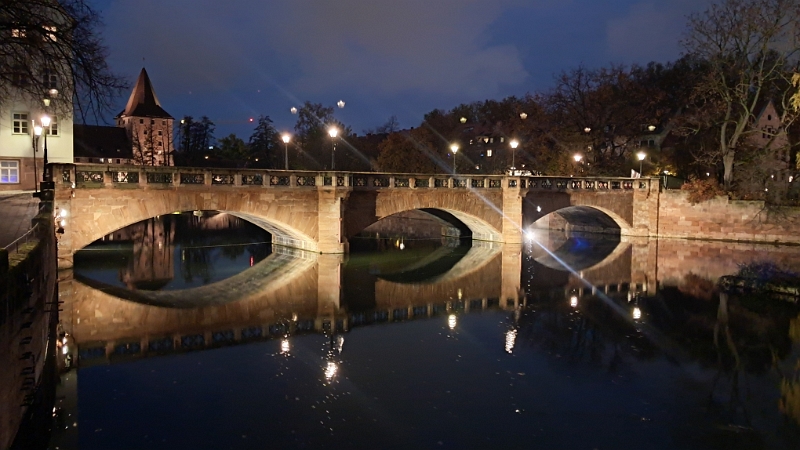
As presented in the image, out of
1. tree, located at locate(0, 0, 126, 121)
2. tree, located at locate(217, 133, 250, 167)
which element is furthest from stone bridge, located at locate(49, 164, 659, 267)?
tree, located at locate(217, 133, 250, 167)

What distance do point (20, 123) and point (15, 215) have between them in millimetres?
19526

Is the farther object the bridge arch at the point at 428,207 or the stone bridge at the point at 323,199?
the bridge arch at the point at 428,207

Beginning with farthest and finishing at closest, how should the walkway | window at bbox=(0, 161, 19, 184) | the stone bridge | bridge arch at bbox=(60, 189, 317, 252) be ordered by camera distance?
window at bbox=(0, 161, 19, 184) < the stone bridge < bridge arch at bbox=(60, 189, 317, 252) < the walkway

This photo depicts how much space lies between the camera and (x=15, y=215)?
18.4 metres

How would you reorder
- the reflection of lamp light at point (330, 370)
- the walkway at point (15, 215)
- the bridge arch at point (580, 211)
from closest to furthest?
the reflection of lamp light at point (330, 370)
the walkway at point (15, 215)
the bridge arch at point (580, 211)

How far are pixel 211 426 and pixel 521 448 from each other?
478 centimetres

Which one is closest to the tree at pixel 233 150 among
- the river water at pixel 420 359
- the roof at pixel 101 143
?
the roof at pixel 101 143

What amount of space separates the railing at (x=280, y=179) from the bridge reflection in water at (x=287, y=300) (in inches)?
133

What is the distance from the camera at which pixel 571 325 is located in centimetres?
1736

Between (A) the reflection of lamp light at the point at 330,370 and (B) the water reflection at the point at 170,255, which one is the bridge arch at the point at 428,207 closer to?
(B) the water reflection at the point at 170,255

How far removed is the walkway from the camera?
47.6 ft

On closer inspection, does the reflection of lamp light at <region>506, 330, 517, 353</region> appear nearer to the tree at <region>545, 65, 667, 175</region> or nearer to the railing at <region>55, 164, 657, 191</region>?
the railing at <region>55, 164, 657, 191</region>

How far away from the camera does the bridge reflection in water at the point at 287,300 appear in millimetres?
15594

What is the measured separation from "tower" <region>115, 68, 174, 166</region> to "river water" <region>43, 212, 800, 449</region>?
163 ft
